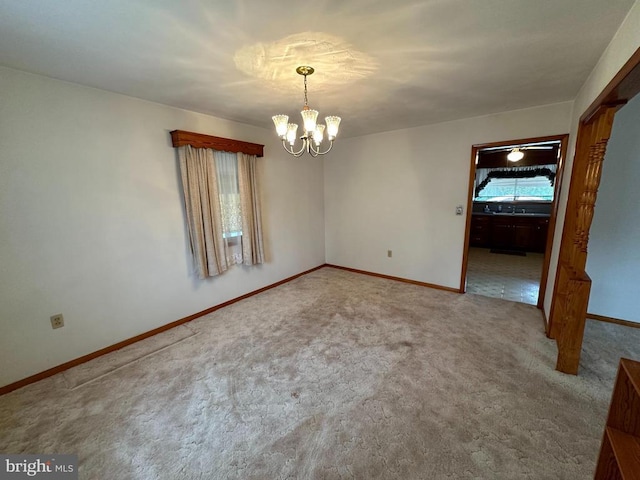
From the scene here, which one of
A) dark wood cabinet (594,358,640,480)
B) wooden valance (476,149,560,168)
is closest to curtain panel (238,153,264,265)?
dark wood cabinet (594,358,640,480)

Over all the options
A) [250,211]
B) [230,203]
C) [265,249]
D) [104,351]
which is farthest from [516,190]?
[104,351]

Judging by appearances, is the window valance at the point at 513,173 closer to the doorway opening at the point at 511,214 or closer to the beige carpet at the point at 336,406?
the doorway opening at the point at 511,214

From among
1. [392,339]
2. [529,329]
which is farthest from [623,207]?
[392,339]

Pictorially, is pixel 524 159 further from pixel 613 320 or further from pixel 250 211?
pixel 250 211

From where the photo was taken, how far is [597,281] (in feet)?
9.22

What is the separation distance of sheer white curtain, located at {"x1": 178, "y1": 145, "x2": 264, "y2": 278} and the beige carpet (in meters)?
0.89

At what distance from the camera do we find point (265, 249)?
377cm

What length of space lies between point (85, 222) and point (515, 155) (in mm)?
7140

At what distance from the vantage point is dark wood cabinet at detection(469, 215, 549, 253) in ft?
18.3

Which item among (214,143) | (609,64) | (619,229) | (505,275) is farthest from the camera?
(505,275)

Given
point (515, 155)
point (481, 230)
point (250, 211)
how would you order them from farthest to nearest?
point (481, 230), point (515, 155), point (250, 211)

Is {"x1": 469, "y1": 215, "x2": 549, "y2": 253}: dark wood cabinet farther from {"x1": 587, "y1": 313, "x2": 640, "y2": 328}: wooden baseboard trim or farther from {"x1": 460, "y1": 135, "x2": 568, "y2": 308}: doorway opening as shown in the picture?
{"x1": 587, "y1": 313, "x2": 640, "y2": 328}: wooden baseboard trim

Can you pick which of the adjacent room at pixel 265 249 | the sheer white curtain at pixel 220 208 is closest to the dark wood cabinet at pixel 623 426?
the adjacent room at pixel 265 249

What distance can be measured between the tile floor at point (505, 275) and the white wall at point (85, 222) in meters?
3.89
